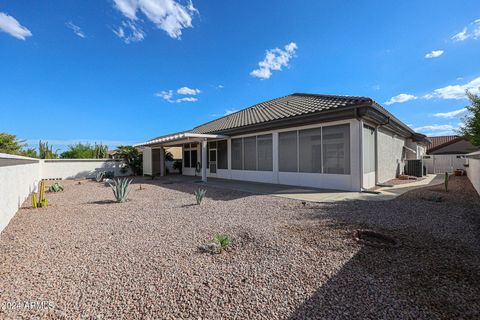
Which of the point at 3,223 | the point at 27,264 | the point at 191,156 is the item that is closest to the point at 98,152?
the point at 191,156

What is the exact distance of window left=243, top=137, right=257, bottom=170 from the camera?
1273 cm

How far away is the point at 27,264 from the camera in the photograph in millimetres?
3303

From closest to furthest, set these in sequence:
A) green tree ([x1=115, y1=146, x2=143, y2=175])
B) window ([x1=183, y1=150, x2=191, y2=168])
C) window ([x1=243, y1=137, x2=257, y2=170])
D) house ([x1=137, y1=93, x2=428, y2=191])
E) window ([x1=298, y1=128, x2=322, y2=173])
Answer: house ([x1=137, y1=93, x2=428, y2=191]) < window ([x1=298, y1=128, x2=322, y2=173]) < window ([x1=243, y1=137, x2=257, y2=170]) < window ([x1=183, y1=150, x2=191, y2=168]) < green tree ([x1=115, y1=146, x2=143, y2=175])

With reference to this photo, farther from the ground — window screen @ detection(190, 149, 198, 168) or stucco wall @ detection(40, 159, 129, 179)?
window screen @ detection(190, 149, 198, 168)

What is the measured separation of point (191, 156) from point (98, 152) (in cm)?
948

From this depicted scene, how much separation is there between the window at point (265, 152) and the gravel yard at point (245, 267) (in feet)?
20.2

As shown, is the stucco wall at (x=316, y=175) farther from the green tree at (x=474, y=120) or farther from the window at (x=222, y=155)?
the green tree at (x=474, y=120)

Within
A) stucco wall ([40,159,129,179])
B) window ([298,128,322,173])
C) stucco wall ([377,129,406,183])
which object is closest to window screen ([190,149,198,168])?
stucco wall ([40,159,129,179])

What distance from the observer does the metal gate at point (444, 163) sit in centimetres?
1875

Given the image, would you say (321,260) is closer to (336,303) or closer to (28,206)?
(336,303)

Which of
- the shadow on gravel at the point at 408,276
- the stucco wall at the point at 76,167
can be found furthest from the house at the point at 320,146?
the stucco wall at the point at 76,167

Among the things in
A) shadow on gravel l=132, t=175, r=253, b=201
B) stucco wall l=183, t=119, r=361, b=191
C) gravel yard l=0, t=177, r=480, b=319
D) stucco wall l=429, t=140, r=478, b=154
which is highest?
stucco wall l=429, t=140, r=478, b=154

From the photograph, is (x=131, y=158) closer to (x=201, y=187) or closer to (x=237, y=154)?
(x=237, y=154)

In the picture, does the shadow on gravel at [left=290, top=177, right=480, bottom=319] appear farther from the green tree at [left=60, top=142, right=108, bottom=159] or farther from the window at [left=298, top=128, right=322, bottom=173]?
the green tree at [left=60, top=142, right=108, bottom=159]
